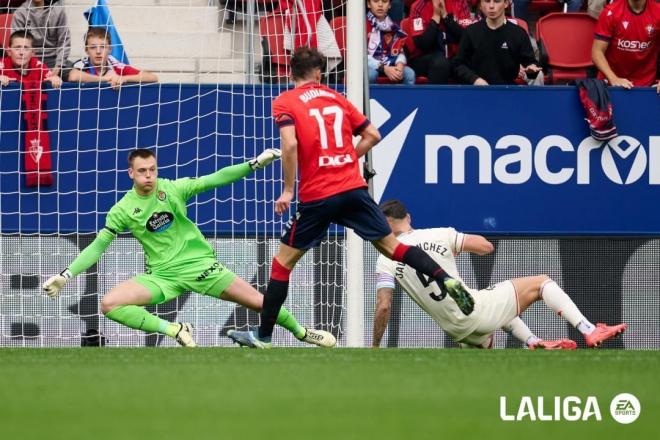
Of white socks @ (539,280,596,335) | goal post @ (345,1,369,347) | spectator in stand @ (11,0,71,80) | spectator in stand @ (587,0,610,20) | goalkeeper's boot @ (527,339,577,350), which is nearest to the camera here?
white socks @ (539,280,596,335)

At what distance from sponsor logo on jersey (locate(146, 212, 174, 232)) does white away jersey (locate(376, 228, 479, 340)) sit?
5.83 feet

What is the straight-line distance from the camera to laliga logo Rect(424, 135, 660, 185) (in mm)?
11969

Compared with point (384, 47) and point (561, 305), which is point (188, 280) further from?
point (384, 47)

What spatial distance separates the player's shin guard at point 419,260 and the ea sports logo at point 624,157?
12.9ft

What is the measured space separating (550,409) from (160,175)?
21.9 ft

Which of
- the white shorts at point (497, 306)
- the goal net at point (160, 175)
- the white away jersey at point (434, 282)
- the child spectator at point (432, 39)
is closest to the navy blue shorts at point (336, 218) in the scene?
the white away jersey at point (434, 282)

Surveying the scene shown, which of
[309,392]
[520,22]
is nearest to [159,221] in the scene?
[309,392]

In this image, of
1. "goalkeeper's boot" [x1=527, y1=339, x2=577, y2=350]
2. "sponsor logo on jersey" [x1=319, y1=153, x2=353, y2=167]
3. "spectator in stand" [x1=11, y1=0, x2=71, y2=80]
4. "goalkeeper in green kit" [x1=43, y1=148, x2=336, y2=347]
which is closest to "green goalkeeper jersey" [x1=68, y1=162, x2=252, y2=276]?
"goalkeeper in green kit" [x1=43, y1=148, x2=336, y2=347]

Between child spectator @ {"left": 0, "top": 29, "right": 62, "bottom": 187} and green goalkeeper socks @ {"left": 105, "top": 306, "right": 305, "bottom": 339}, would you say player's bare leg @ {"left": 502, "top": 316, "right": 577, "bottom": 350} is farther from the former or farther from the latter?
child spectator @ {"left": 0, "top": 29, "right": 62, "bottom": 187}

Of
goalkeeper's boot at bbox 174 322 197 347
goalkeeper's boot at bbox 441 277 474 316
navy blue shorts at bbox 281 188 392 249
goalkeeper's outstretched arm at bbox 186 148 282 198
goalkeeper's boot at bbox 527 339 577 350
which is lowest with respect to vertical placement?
goalkeeper's boot at bbox 527 339 577 350

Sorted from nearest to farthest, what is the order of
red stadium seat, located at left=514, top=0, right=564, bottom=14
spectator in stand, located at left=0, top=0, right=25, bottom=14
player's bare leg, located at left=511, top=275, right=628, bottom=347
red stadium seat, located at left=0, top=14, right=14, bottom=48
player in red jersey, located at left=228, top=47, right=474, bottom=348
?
1. player in red jersey, located at left=228, top=47, right=474, bottom=348
2. player's bare leg, located at left=511, top=275, right=628, bottom=347
3. red stadium seat, located at left=0, top=14, right=14, bottom=48
4. spectator in stand, located at left=0, top=0, right=25, bottom=14
5. red stadium seat, located at left=514, top=0, right=564, bottom=14

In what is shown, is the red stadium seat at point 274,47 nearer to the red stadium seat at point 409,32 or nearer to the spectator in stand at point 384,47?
the spectator in stand at point 384,47

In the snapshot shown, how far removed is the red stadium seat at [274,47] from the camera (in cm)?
1155

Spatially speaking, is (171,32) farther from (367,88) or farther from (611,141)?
(611,141)
